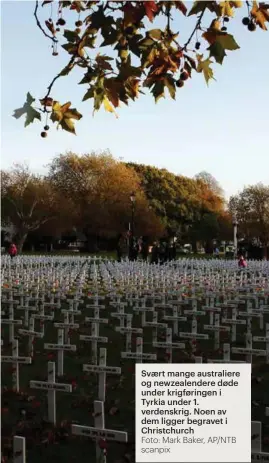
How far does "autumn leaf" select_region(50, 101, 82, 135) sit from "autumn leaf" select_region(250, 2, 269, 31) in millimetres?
1438

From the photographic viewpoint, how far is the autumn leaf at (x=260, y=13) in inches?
168

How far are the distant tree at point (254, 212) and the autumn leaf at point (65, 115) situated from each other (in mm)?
62025

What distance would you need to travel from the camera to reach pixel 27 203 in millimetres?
60062

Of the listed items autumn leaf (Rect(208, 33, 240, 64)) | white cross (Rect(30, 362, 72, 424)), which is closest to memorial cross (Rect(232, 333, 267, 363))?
white cross (Rect(30, 362, 72, 424))

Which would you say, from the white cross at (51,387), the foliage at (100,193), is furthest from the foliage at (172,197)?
the white cross at (51,387)

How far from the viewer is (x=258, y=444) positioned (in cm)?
408

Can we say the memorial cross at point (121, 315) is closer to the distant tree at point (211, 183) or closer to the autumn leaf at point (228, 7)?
the autumn leaf at point (228, 7)

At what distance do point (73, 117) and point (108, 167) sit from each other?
59900 millimetres

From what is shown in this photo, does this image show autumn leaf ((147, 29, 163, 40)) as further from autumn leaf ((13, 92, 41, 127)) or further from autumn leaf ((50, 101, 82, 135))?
autumn leaf ((13, 92, 41, 127))

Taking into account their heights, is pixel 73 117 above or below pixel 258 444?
above

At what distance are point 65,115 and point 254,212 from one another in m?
65.3

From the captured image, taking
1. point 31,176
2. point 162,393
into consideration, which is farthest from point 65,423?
point 31,176

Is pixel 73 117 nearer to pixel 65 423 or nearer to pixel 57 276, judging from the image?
pixel 65 423

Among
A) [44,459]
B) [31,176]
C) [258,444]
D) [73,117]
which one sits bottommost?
[44,459]
